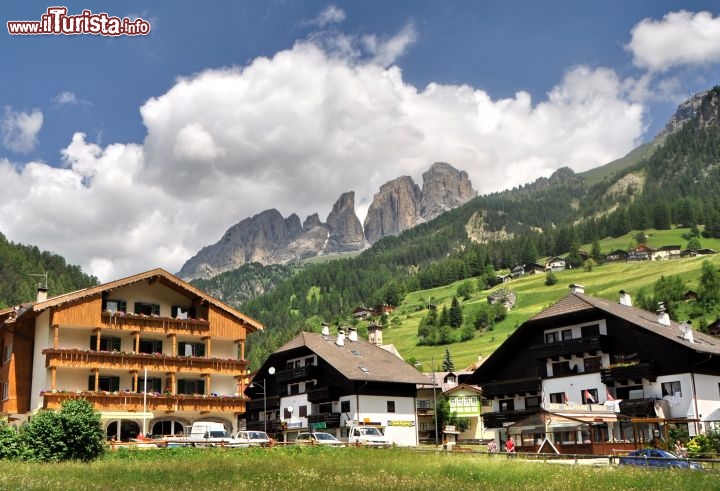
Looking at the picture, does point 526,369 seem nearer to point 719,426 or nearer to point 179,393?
point 719,426

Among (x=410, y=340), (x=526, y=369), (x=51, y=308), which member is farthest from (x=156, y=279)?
(x=410, y=340)

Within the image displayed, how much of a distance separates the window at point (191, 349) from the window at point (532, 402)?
91.4ft

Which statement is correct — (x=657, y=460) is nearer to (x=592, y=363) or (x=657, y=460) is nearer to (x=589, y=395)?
Answer: (x=589, y=395)

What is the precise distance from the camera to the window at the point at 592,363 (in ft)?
208

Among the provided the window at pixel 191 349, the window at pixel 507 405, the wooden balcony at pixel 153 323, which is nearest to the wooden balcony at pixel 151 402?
the window at pixel 191 349

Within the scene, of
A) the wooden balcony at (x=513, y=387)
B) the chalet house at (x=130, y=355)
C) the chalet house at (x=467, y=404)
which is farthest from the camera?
the chalet house at (x=467, y=404)

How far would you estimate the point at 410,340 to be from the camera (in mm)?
189625

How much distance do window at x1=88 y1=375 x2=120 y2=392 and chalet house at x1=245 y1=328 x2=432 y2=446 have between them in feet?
70.8

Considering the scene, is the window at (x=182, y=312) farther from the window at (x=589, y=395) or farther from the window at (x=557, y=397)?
the window at (x=589, y=395)

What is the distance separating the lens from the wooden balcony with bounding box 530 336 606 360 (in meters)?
62.8

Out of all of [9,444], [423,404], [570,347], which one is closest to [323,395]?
[423,404]

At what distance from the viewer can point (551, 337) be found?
68.1 metres

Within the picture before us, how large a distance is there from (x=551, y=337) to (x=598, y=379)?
603cm

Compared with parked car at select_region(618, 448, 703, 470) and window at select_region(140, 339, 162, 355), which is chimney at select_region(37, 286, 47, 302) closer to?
window at select_region(140, 339, 162, 355)
